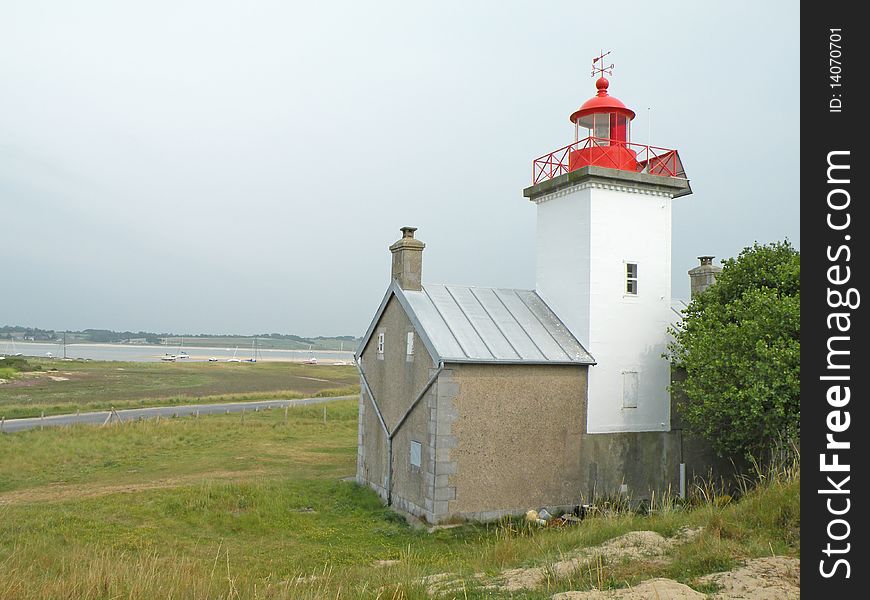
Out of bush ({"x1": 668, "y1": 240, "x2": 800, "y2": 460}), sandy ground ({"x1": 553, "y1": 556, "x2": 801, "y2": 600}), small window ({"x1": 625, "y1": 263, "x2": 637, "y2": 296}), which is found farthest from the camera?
small window ({"x1": 625, "y1": 263, "x2": 637, "y2": 296})

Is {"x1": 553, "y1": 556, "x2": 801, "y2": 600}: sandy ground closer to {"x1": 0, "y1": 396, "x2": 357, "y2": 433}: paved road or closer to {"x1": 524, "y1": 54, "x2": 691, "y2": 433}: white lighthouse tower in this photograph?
{"x1": 524, "y1": 54, "x2": 691, "y2": 433}: white lighthouse tower

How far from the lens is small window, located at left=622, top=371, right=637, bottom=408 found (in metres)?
16.6

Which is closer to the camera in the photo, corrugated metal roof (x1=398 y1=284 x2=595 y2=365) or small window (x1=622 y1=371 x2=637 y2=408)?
corrugated metal roof (x1=398 y1=284 x2=595 y2=365)

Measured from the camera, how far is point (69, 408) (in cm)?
3947

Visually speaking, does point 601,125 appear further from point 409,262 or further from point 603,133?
point 409,262

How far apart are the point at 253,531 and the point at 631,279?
10922mm

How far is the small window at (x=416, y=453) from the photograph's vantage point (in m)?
15.1

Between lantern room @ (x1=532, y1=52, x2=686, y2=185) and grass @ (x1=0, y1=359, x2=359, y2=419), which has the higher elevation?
lantern room @ (x1=532, y1=52, x2=686, y2=185)

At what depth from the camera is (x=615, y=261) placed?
55.6 ft

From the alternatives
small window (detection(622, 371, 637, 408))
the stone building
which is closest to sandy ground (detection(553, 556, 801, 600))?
the stone building

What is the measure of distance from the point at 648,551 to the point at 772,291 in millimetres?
8328

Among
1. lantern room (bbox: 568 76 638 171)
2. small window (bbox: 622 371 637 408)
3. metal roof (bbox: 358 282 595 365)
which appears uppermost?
lantern room (bbox: 568 76 638 171)

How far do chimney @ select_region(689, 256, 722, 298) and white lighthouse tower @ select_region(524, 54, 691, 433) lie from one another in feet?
5.76

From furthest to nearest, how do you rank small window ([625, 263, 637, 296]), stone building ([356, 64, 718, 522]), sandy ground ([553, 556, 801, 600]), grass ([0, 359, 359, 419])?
1. grass ([0, 359, 359, 419])
2. small window ([625, 263, 637, 296])
3. stone building ([356, 64, 718, 522])
4. sandy ground ([553, 556, 801, 600])
